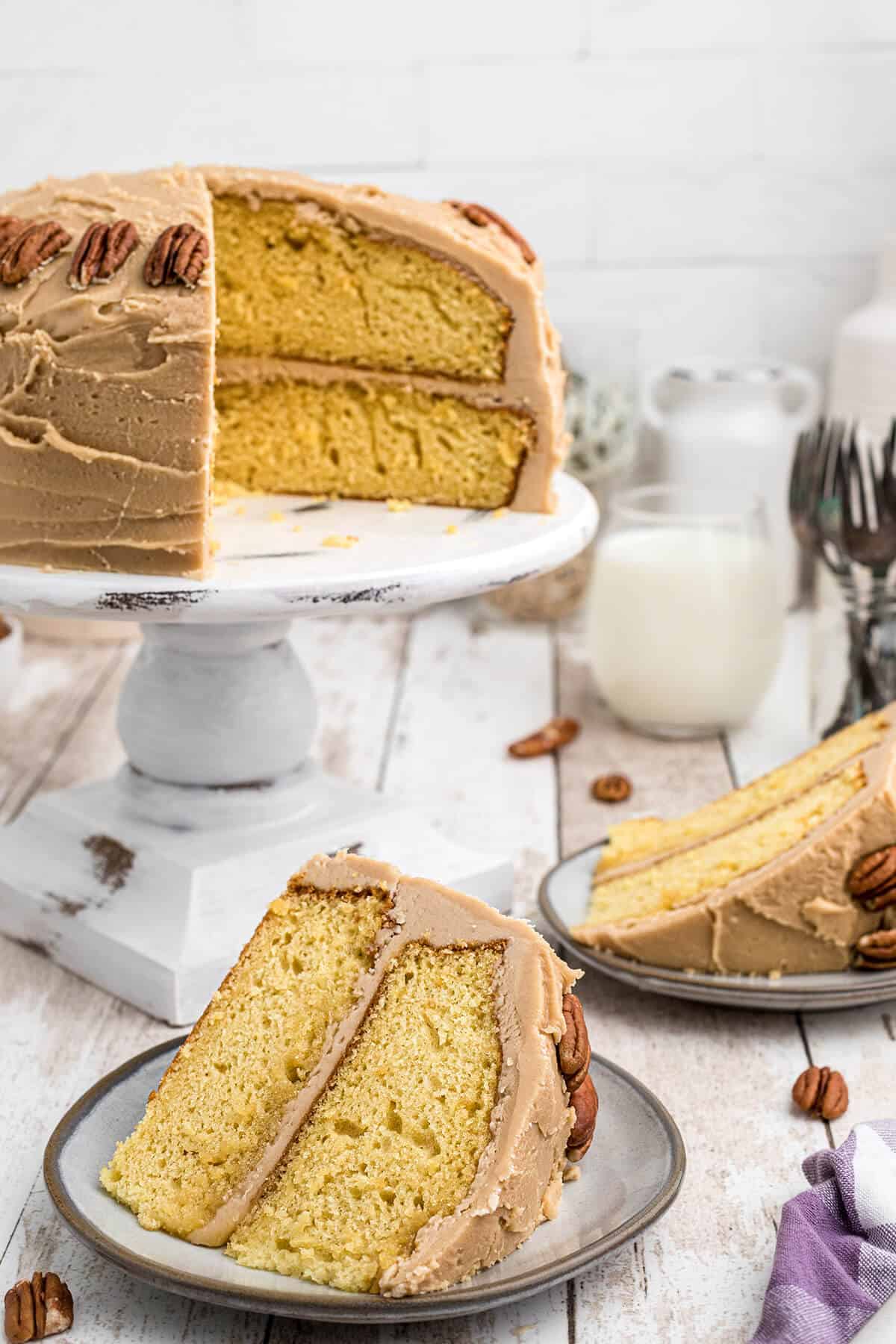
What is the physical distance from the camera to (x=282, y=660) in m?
2.56

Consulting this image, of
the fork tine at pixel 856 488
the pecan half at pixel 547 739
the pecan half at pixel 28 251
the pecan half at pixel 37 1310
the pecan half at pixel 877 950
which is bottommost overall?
the pecan half at pixel 547 739

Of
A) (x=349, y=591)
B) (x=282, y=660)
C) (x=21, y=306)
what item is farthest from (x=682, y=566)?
(x=21, y=306)

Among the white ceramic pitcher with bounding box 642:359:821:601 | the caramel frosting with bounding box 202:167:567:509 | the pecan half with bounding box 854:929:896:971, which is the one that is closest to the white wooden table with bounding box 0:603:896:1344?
the pecan half with bounding box 854:929:896:971

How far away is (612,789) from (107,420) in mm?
1251

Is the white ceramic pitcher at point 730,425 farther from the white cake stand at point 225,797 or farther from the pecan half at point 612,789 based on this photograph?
the white cake stand at point 225,797

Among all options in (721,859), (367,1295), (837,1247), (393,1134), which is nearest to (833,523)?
(721,859)

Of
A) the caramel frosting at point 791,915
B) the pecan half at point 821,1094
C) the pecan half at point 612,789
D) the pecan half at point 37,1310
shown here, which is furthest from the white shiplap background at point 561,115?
the pecan half at point 37,1310

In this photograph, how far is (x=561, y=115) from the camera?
4215 millimetres

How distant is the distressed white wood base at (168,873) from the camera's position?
7.63 feet

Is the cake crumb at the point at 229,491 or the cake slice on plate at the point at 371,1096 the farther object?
the cake crumb at the point at 229,491

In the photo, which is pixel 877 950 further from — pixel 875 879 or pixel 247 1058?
pixel 247 1058

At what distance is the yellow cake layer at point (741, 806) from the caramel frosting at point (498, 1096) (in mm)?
763

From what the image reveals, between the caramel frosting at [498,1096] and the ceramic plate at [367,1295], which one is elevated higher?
the caramel frosting at [498,1096]

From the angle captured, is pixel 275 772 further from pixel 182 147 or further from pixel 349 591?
pixel 182 147
